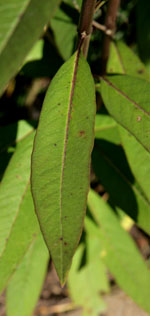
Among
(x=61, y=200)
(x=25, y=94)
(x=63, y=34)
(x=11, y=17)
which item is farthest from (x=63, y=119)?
(x=25, y=94)

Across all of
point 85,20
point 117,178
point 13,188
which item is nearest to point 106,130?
point 117,178

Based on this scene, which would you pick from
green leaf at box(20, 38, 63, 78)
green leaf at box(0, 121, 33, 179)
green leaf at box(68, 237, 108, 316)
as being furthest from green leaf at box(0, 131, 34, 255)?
green leaf at box(68, 237, 108, 316)

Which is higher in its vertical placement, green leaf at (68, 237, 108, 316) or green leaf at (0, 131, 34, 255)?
green leaf at (0, 131, 34, 255)

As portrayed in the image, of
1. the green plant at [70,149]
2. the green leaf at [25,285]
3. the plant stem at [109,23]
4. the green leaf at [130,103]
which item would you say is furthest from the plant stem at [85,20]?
the green leaf at [25,285]

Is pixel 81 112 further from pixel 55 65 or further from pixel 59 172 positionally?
pixel 55 65

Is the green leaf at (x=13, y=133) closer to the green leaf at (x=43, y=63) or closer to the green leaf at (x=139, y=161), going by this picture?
the green leaf at (x=43, y=63)

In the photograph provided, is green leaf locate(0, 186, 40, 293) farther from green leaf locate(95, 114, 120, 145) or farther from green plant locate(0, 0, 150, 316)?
green leaf locate(95, 114, 120, 145)

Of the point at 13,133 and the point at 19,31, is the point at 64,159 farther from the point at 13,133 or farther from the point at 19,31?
the point at 13,133
